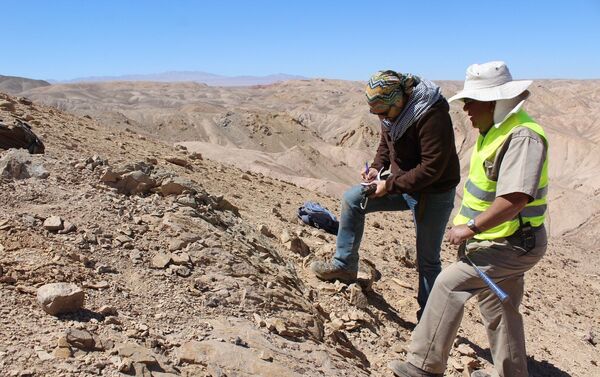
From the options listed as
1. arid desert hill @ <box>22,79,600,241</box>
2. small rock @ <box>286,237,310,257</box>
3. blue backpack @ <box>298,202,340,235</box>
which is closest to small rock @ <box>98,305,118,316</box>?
small rock @ <box>286,237,310,257</box>

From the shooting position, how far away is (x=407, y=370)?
3.01 meters

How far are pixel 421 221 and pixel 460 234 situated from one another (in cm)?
77

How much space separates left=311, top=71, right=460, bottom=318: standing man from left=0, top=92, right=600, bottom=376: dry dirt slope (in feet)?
2.00

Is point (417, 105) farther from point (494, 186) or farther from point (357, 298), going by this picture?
point (357, 298)

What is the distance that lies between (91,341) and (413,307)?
104 inches

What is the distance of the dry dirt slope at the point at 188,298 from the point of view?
2.52 meters

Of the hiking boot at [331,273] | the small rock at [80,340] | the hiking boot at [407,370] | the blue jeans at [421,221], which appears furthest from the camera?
the hiking boot at [331,273]

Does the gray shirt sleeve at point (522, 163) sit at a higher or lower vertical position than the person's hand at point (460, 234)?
higher

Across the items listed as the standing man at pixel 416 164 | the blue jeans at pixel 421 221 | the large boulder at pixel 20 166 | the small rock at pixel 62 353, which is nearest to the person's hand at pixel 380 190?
the standing man at pixel 416 164

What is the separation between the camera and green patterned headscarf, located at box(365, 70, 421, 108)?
329cm

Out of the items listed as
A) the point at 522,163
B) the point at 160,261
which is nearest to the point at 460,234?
the point at 522,163

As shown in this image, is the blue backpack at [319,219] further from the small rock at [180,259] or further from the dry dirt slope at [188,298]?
the small rock at [180,259]

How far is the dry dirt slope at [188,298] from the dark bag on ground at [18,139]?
23 centimetres

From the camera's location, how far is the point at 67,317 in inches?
102
